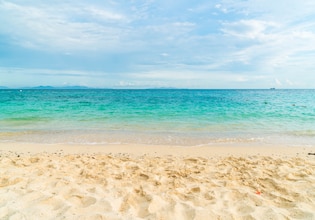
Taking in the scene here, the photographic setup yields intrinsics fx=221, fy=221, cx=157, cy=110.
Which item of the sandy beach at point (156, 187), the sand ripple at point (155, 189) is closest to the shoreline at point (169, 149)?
the sandy beach at point (156, 187)

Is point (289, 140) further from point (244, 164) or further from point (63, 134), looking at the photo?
point (63, 134)

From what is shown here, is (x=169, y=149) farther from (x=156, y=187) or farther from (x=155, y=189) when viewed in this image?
(x=155, y=189)

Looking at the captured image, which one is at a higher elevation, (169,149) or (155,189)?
(155,189)

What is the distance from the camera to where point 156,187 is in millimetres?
4867

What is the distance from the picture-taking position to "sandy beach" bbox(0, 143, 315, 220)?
3826 millimetres

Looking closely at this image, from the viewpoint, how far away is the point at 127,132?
40.5ft

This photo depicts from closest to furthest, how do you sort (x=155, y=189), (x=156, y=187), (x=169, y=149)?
1. (x=155, y=189)
2. (x=156, y=187)
3. (x=169, y=149)

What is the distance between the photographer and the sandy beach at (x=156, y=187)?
383 cm

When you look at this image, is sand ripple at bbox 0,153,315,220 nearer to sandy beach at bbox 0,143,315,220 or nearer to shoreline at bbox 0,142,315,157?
sandy beach at bbox 0,143,315,220

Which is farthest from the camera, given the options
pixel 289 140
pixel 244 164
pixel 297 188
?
pixel 289 140

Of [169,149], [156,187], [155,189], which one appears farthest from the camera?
[169,149]

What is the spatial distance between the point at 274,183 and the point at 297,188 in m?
0.45

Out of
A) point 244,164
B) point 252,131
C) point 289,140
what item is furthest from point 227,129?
point 244,164

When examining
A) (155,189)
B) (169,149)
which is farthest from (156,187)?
(169,149)
